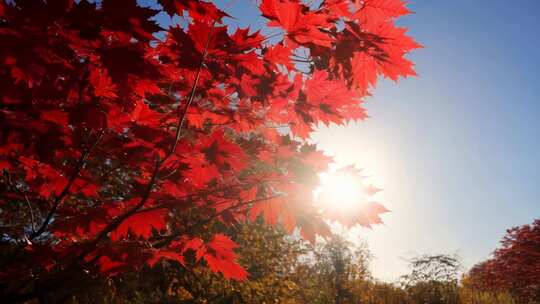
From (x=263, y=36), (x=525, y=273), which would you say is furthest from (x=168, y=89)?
(x=525, y=273)

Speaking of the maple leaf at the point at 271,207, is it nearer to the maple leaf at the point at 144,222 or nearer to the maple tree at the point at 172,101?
the maple tree at the point at 172,101

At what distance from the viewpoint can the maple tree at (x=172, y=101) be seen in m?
1.73

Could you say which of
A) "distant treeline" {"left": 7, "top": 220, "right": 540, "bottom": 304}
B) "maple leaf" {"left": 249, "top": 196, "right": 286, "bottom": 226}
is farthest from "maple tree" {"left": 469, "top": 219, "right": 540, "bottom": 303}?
"maple leaf" {"left": 249, "top": 196, "right": 286, "bottom": 226}

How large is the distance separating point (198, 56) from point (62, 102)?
94 cm

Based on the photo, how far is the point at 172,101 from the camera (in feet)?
8.20

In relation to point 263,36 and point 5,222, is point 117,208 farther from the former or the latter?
point 5,222

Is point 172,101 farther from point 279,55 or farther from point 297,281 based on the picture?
point 297,281

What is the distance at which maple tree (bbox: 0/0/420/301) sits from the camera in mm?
1728

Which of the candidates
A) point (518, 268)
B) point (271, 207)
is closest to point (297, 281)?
point (271, 207)

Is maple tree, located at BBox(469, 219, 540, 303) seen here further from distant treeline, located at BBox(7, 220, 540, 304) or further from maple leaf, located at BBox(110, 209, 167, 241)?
maple leaf, located at BBox(110, 209, 167, 241)

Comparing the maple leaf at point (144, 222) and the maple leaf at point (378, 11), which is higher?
the maple leaf at point (378, 11)

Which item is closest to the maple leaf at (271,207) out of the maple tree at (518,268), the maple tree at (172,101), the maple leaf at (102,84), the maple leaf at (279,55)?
the maple tree at (172,101)

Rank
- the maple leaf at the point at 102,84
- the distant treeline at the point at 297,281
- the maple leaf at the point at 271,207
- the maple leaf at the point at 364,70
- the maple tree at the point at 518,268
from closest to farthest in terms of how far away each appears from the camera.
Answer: the maple leaf at the point at 102,84
the maple leaf at the point at 364,70
the maple leaf at the point at 271,207
the distant treeline at the point at 297,281
the maple tree at the point at 518,268

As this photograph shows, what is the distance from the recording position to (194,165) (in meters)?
2.24
